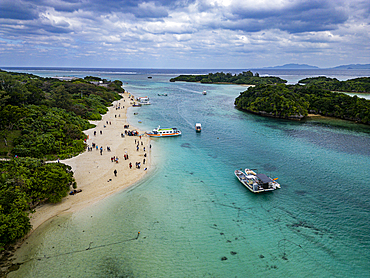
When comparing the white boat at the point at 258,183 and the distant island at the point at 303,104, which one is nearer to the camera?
the white boat at the point at 258,183

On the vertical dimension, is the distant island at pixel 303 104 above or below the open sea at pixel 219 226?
above

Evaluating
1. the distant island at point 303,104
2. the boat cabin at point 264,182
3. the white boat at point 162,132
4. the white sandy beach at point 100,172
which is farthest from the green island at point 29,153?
the distant island at point 303,104

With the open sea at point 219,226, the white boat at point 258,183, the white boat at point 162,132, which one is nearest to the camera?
the open sea at point 219,226

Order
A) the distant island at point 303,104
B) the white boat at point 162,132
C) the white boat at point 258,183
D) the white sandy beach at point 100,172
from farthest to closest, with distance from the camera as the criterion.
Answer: the distant island at point 303,104 < the white boat at point 162,132 < the white boat at point 258,183 < the white sandy beach at point 100,172

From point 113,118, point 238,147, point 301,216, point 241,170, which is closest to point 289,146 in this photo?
point 238,147

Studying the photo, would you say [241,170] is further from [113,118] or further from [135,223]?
[113,118]

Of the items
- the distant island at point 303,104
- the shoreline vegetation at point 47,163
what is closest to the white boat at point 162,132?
the shoreline vegetation at point 47,163

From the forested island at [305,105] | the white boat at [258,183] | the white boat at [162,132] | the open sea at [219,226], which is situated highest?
the forested island at [305,105]

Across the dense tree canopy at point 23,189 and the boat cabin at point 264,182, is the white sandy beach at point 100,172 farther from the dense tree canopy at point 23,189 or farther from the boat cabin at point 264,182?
the boat cabin at point 264,182
